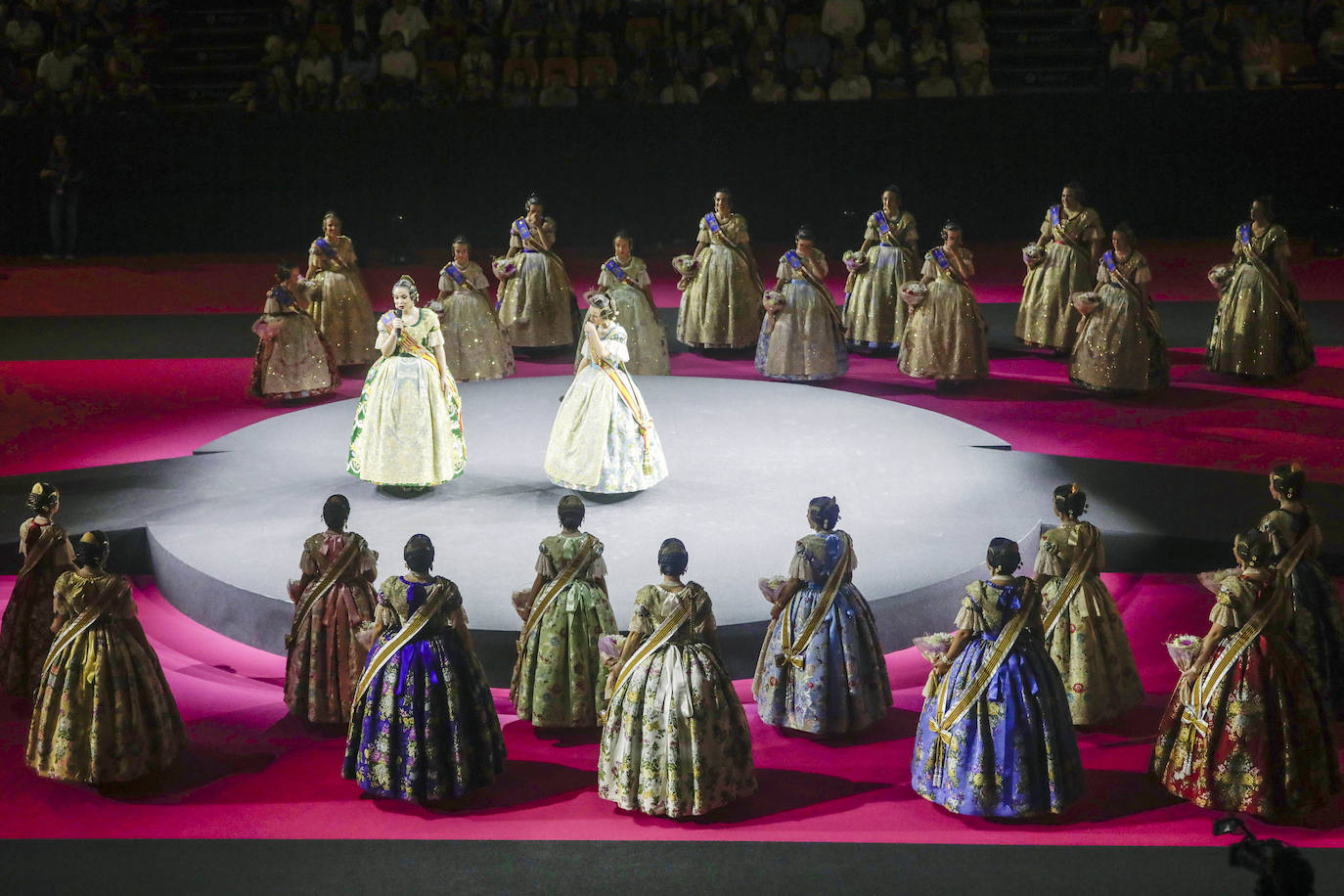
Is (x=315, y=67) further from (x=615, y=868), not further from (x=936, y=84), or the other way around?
(x=615, y=868)

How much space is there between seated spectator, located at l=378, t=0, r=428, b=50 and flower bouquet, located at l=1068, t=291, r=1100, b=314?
26.7ft

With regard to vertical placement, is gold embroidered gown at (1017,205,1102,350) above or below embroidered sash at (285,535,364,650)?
above

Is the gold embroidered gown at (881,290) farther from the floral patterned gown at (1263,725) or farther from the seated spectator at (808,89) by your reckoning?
the floral patterned gown at (1263,725)

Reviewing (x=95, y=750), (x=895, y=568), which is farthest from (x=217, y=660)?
(x=895, y=568)

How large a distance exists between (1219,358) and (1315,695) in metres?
6.28

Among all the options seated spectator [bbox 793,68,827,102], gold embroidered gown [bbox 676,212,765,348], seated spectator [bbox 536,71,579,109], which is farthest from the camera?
seated spectator [bbox 536,71,579,109]

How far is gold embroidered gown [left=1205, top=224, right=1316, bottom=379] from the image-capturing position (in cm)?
1057

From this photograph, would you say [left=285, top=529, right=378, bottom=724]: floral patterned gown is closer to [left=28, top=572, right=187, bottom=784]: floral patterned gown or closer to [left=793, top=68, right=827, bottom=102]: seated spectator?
[left=28, top=572, right=187, bottom=784]: floral patterned gown

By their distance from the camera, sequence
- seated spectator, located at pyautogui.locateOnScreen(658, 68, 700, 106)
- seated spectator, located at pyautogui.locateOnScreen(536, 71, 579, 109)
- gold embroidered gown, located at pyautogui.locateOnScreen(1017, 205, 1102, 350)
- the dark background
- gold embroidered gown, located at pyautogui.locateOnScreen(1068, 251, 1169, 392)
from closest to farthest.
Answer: gold embroidered gown, located at pyautogui.locateOnScreen(1068, 251, 1169, 392)
gold embroidered gown, located at pyautogui.locateOnScreen(1017, 205, 1102, 350)
the dark background
seated spectator, located at pyautogui.locateOnScreen(658, 68, 700, 106)
seated spectator, located at pyautogui.locateOnScreen(536, 71, 579, 109)

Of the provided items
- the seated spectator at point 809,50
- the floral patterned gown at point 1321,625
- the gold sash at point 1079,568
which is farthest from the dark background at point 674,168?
the gold sash at point 1079,568

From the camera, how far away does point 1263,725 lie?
5.09m

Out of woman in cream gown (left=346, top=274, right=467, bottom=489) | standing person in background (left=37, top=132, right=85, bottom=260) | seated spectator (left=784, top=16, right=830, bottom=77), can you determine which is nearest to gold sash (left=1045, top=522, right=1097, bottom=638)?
woman in cream gown (left=346, top=274, right=467, bottom=489)

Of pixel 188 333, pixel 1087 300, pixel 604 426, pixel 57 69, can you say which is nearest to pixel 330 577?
pixel 604 426

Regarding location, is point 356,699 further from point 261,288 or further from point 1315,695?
point 261,288
